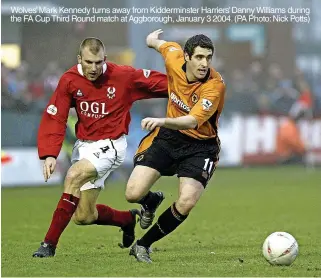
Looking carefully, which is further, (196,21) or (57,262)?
(196,21)

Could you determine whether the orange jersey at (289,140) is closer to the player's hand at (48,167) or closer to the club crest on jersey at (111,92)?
the club crest on jersey at (111,92)

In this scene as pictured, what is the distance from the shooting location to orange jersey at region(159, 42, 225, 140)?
8.98 meters

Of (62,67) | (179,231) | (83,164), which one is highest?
(62,67)

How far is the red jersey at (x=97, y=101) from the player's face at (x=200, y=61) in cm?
82

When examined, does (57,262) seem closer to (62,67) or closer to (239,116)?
(62,67)

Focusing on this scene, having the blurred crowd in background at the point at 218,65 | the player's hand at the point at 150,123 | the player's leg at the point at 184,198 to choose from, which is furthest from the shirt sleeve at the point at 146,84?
the blurred crowd in background at the point at 218,65

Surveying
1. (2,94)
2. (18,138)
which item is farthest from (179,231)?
(2,94)

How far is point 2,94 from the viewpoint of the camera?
1988 cm

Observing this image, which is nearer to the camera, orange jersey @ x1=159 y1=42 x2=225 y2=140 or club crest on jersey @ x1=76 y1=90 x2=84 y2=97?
orange jersey @ x1=159 y1=42 x2=225 y2=140

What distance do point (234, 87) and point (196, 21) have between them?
296 centimetres

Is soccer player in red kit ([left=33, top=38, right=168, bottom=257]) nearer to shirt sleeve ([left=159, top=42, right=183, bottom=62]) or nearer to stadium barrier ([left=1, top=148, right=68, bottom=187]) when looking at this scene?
shirt sleeve ([left=159, top=42, right=183, bottom=62])

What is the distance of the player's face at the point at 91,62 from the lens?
9422 millimetres

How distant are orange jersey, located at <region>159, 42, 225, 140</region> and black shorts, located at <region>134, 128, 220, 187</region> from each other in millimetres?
83

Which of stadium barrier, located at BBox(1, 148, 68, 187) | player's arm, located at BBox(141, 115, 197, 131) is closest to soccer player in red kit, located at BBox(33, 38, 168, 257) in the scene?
player's arm, located at BBox(141, 115, 197, 131)
